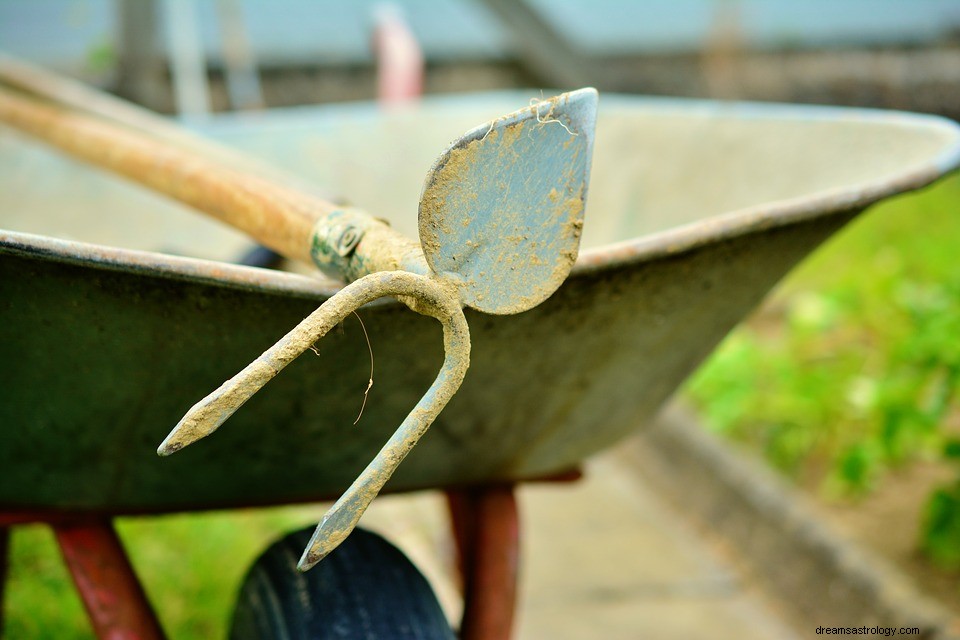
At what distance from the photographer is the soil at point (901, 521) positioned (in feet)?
5.80

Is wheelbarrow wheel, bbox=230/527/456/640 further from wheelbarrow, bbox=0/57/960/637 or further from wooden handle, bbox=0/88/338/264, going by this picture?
wooden handle, bbox=0/88/338/264

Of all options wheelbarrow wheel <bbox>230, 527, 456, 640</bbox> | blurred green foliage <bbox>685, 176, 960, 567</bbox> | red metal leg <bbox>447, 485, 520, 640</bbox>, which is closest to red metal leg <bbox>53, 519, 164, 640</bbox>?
wheelbarrow wheel <bbox>230, 527, 456, 640</bbox>

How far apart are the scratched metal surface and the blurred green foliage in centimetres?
68

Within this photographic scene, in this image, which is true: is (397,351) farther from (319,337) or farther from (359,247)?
(319,337)

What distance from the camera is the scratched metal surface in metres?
Answer: 0.77

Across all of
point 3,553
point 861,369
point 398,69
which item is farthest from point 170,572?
point 861,369

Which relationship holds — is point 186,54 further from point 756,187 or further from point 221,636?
point 756,187

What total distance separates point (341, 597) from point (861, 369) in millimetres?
1928

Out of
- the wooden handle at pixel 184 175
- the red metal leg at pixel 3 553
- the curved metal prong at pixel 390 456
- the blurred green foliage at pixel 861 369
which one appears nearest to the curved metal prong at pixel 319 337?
the curved metal prong at pixel 390 456

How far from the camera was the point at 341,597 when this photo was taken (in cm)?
96

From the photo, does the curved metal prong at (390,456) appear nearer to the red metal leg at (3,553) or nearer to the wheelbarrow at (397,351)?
the wheelbarrow at (397,351)

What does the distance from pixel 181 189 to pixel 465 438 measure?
1.61 feet

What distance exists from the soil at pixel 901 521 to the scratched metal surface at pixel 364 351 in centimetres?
91

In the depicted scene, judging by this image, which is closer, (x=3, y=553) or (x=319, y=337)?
(x=319, y=337)
